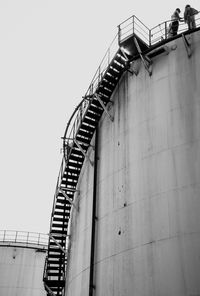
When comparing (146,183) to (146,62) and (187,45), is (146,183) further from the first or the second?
(187,45)

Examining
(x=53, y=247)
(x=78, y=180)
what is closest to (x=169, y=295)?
(x=78, y=180)

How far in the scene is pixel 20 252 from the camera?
1125 inches

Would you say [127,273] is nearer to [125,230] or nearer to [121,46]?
[125,230]

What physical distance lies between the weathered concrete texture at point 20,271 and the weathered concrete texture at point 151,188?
13.8 meters

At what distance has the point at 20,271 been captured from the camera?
28109 millimetres

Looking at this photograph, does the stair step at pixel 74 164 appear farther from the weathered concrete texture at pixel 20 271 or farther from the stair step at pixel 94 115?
the weathered concrete texture at pixel 20 271

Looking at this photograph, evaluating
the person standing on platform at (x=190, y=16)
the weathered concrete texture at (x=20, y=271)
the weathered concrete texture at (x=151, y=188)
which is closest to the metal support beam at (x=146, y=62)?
the weathered concrete texture at (x=151, y=188)

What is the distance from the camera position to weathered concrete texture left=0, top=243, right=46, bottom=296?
27.7 m

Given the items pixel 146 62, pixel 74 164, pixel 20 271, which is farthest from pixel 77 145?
pixel 20 271

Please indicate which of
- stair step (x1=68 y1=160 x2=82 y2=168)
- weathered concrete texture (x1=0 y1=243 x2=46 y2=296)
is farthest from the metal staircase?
weathered concrete texture (x1=0 y1=243 x2=46 y2=296)

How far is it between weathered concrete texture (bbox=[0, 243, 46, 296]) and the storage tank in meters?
12.7

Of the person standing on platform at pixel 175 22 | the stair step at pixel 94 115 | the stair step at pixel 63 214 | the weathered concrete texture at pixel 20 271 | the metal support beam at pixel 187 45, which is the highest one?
the person standing on platform at pixel 175 22

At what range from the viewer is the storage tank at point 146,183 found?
1074cm

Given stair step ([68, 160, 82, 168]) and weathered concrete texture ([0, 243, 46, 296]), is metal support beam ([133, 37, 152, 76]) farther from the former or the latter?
weathered concrete texture ([0, 243, 46, 296])
